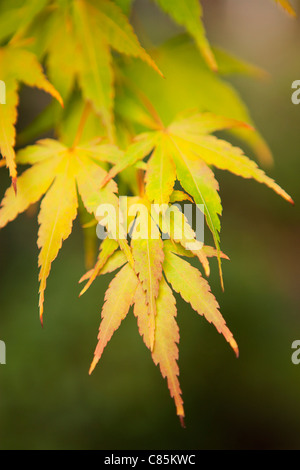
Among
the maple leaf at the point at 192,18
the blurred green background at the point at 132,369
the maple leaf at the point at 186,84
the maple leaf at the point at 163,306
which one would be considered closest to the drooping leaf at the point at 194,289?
the maple leaf at the point at 163,306

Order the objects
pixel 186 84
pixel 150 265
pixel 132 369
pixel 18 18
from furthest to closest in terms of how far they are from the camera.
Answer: pixel 132 369 < pixel 186 84 < pixel 18 18 < pixel 150 265

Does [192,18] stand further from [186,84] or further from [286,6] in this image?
[186,84]

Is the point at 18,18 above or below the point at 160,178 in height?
above

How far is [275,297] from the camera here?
219cm

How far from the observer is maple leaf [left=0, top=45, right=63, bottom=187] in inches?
16.3

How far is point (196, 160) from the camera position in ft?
1.47

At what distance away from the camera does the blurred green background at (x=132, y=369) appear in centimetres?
161

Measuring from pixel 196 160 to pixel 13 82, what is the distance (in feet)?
0.79

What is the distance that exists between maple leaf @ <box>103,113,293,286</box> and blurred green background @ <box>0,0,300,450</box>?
42.7 inches

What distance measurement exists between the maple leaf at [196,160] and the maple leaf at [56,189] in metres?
0.03

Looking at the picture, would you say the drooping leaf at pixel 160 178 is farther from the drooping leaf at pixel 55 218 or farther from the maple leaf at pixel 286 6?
the maple leaf at pixel 286 6

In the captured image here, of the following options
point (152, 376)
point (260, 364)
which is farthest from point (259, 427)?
point (152, 376)

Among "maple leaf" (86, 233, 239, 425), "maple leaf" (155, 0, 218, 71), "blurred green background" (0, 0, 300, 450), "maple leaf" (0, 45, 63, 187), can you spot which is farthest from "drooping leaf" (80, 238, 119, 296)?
"blurred green background" (0, 0, 300, 450)

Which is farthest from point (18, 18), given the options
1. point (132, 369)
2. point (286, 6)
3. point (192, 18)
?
point (132, 369)
